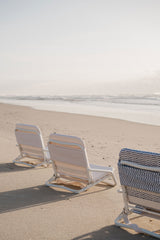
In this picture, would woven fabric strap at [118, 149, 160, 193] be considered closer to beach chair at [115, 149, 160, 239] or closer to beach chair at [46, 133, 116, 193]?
beach chair at [115, 149, 160, 239]

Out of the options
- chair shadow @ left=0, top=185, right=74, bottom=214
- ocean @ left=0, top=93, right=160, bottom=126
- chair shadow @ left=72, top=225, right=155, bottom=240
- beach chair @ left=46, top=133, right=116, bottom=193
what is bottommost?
ocean @ left=0, top=93, right=160, bottom=126

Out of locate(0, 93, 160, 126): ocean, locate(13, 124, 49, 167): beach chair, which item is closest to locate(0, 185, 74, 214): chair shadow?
locate(13, 124, 49, 167): beach chair

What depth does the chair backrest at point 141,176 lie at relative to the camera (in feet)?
10.5

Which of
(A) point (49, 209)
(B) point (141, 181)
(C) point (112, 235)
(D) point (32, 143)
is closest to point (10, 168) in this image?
(D) point (32, 143)

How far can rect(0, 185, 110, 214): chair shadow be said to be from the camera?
430 centimetres

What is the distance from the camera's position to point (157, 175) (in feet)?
10.4

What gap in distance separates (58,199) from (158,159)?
2.02 meters

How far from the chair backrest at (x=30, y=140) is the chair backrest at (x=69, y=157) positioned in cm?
108

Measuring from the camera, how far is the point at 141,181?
3334mm

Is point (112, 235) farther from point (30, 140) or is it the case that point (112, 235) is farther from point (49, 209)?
point (30, 140)

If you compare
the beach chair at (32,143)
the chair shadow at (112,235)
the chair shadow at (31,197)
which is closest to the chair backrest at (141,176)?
the chair shadow at (112,235)

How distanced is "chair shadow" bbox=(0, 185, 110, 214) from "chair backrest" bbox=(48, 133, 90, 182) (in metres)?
0.32

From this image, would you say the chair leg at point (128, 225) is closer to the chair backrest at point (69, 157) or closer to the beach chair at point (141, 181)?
the beach chair at point (141, 181)

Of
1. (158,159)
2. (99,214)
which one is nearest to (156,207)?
(158,159)
